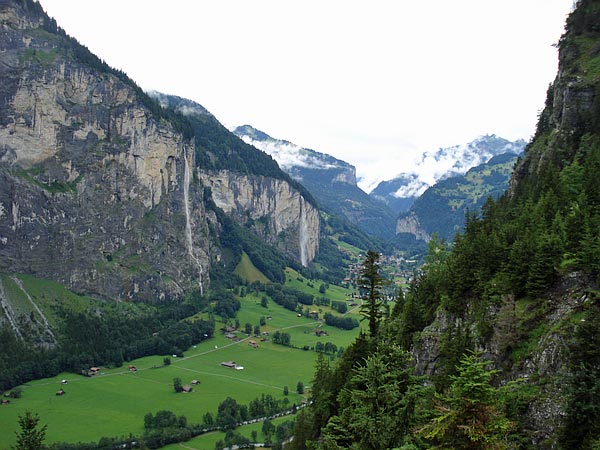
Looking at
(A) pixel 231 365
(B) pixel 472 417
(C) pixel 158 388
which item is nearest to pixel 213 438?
(C) pixel 158 388

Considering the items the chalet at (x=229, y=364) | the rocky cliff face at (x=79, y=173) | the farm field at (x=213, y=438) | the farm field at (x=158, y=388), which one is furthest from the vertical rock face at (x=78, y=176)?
the farm field at (x=213, y=438)

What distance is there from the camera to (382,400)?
984 inches

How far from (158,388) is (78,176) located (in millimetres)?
85587

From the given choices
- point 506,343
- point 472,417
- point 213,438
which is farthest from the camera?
point 213,438

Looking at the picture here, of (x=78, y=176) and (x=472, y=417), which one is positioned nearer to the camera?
(x=472, y=417)

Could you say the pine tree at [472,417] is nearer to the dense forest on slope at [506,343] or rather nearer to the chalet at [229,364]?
the dense forest on slope at [506,343]

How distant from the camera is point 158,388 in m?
113

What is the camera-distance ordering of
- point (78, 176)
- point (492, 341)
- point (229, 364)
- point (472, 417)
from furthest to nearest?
point (78, 176)
point (229, 364)
point (492, 341)
point (472, 417)

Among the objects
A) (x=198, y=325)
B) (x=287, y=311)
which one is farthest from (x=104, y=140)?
(x=287, y=311)

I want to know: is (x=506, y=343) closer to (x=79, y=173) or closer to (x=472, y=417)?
(x=472, y=417)

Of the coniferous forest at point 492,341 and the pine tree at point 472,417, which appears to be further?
the coniferous forest at point 492,341

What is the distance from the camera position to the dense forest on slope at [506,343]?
20484 millimetres

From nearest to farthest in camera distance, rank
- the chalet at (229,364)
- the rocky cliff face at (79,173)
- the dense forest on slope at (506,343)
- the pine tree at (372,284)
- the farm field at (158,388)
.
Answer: the dense forest on slope at (506,343) → the pine tree at (372,284) → the farm field at (158,388) → the chalet at (229,364) → the rocky cliff face at (79,173)

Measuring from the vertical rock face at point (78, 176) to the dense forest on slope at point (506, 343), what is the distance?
12877 cm
